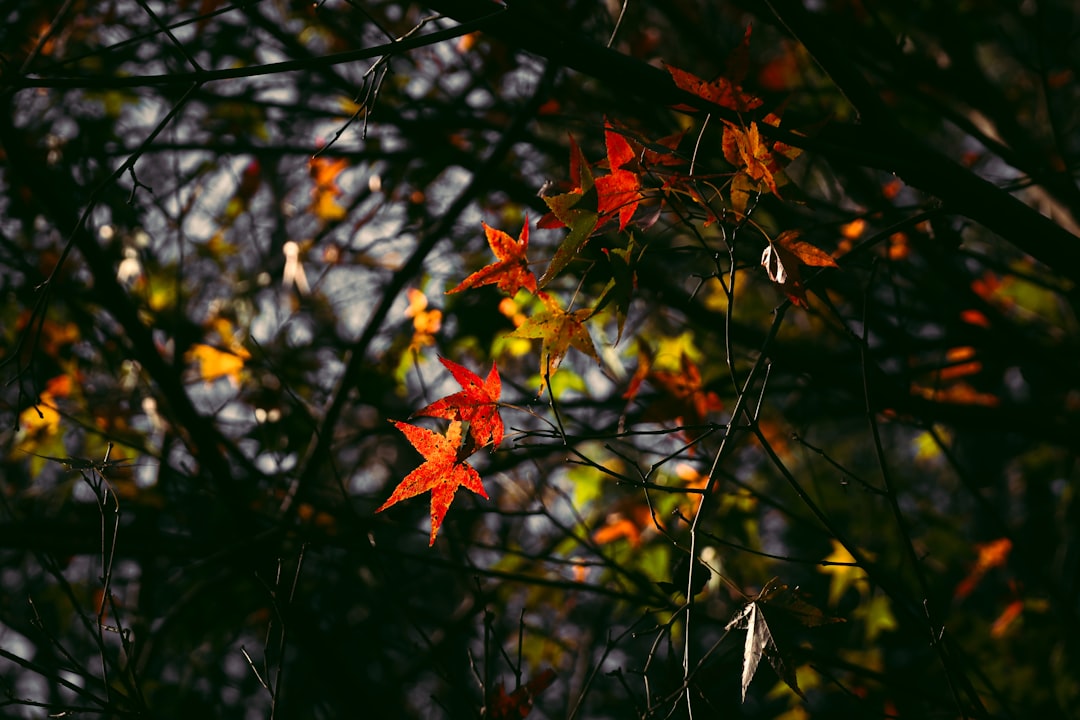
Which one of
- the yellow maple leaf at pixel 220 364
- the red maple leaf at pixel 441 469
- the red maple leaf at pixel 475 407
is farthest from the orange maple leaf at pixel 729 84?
the yellow maple leaf at pixel 220 364

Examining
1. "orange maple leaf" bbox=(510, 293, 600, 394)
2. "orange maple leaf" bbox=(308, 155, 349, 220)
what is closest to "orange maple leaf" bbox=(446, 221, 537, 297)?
"orange maple leaf" bbox=(510, 293, 600, 394)

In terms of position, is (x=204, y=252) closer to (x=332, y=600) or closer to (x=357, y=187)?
(x=357, y=187)

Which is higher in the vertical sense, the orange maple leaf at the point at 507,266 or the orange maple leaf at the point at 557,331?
the orange maple leaf at the point at 507,266

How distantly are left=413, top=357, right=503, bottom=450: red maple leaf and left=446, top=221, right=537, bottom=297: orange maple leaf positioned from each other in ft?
0.42

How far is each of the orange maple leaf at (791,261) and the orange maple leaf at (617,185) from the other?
17 centimetres

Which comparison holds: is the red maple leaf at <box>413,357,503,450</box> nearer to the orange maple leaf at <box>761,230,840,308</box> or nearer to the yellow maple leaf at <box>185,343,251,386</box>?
the orange maple leaf at <box>761,230,840,308</box>

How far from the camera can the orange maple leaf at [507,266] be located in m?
1.11

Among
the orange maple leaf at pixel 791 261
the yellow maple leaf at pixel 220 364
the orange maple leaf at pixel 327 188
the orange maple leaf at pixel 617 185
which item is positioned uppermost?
the orange maple leaf at pixel 327 188

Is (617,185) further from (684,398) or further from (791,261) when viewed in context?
(684,398)

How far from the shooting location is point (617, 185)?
37.6 inches

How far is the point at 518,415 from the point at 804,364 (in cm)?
188

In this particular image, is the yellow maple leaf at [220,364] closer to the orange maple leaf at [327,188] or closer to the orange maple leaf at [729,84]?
the orange maple leaf at [327,188]

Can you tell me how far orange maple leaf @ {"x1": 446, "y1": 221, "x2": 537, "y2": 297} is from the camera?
1.11 m

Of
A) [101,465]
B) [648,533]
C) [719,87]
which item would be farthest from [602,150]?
[101,465]
